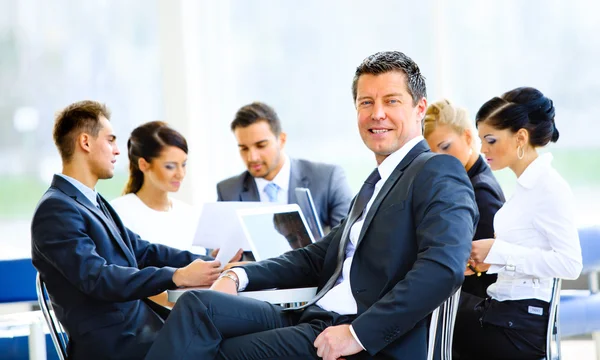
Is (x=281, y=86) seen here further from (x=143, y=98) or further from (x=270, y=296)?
(x=270, y=296)

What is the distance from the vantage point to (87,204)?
2.93 m

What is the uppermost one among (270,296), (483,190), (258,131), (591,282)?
(258,131)

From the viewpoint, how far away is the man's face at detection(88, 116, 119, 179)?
313 cm

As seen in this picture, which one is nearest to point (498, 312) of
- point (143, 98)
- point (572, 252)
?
point (572, 252)

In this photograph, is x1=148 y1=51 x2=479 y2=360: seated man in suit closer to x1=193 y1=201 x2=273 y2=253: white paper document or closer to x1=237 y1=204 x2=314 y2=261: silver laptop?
x1=237 y1=204 x2=314 y2=261: silver laptop

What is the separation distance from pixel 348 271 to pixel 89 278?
882 millimetres

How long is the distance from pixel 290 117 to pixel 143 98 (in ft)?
3.79

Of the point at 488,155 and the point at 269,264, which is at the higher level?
the point at 488,155

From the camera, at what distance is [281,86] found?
6242 mm

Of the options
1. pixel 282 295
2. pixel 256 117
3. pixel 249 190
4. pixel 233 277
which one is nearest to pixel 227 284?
pixel 233 277

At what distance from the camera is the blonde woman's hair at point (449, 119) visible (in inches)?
148

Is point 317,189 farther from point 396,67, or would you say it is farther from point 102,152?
point 396,67

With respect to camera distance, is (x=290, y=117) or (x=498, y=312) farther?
(x=290, y=117)

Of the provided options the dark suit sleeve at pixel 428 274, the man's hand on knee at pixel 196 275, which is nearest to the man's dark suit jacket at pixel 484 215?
the dark suit sleeve at pixel 428 274
